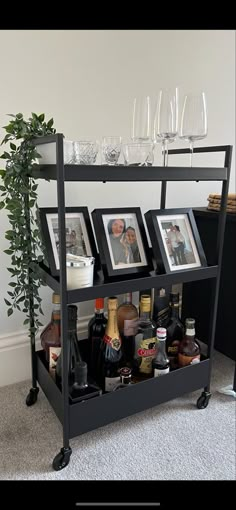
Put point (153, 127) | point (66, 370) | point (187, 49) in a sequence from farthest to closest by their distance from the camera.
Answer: point (187, 49) → point (153, 127) → point (66, 370)

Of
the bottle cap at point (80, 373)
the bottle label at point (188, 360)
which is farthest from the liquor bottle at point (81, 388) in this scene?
the bottle label at point (188, 360)

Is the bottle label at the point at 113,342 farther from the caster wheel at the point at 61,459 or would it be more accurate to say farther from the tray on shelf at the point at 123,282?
the caster wheel at the point at 61,459

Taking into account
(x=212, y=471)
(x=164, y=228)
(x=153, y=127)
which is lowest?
(x=212, y=471)

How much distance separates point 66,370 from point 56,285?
0.23 meters

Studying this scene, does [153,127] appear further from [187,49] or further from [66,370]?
[66,370]

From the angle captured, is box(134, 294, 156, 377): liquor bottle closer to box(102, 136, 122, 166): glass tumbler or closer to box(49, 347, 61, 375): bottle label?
box(49, 347, 61, 375): bottle label

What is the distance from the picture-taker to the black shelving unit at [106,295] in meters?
0.96

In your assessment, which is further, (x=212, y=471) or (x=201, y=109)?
(x=201, y=109)

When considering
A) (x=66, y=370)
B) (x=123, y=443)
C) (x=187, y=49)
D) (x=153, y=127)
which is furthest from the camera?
(x=187, y=49)

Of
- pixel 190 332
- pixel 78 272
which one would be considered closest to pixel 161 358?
pixel 190 332

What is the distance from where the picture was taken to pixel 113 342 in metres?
1.25

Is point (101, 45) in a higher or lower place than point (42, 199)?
higher
